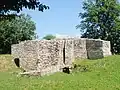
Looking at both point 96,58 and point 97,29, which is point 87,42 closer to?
point 96,58

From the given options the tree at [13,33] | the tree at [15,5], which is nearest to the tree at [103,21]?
the tree at [13,33]

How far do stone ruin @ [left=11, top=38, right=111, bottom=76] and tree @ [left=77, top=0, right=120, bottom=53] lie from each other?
2389 centimetres

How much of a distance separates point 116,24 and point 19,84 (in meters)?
37.6

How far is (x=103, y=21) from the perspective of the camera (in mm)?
52156

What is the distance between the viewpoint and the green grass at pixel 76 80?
14438mm

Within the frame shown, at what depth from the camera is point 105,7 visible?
2067 inches

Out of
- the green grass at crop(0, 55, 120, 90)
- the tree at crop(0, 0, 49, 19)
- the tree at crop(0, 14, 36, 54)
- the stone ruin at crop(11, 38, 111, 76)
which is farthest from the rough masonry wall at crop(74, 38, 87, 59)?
the tree at crop(0, 0, 49, 19)

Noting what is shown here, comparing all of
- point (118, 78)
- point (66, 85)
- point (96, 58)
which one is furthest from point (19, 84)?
point (96, 58)

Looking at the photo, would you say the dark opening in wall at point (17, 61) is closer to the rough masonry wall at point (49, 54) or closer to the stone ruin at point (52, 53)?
the stone ruin at point (52, 53)

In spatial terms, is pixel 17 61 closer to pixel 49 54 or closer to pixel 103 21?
pixel 49 54

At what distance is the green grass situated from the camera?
14438 millimetres

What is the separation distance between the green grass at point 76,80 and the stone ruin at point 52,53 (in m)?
1.24

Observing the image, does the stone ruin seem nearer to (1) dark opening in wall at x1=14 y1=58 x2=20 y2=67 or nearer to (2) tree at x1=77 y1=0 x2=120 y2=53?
(1) dark opening in wall at x1=14 y1=58 x2=20 y2=67

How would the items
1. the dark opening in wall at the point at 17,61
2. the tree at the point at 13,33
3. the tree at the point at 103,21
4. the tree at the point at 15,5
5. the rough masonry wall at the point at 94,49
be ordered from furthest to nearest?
the tree at the point at 103,21
the tree at the point at 13,33
the rough masonry wall at the point at 94,49
the dark opening in wall at the point at 17,61
the tree at the point at 15,5
